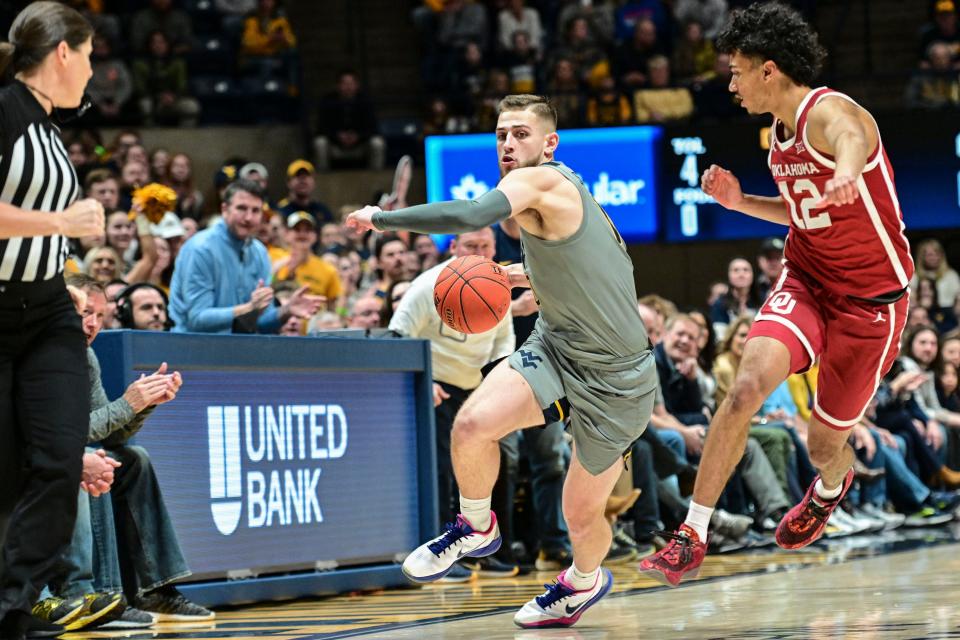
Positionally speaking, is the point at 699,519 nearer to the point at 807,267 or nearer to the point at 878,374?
the point at 878,374

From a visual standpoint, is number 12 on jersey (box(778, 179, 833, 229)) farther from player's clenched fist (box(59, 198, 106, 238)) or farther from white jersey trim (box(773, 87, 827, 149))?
player's clenched fist (box(59, 198, 106, 238))

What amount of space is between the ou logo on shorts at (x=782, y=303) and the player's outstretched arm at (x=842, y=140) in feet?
1.88

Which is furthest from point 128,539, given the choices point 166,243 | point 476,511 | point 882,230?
point 166,243

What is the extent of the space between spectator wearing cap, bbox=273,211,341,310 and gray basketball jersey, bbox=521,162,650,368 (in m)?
5.06

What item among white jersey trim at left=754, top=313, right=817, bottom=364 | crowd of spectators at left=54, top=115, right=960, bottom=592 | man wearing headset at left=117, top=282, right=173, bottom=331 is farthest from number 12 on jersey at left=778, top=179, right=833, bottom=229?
man wearing headset at left=117, top=282, right=173, bottom=331

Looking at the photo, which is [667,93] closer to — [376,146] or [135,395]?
[376,146]

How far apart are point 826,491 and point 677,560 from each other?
1.06 m

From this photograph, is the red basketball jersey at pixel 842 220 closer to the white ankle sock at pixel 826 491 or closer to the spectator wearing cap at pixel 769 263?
the white ankle sock at pixel 826 491

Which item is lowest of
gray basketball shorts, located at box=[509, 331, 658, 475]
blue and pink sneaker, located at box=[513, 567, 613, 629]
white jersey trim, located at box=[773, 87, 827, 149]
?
blue and pink sneaker, located at box=[513, 567, 613, 629]

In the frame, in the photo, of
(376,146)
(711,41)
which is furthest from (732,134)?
(376,146)

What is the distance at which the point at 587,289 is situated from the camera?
5.53 meters

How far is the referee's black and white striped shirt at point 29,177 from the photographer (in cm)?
439

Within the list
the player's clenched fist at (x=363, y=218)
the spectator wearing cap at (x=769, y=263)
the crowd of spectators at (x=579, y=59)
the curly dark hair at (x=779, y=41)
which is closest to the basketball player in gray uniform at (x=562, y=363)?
the player's clenched fist at (x=363, y=218)

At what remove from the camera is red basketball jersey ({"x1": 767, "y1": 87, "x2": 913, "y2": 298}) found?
577 centimetres
